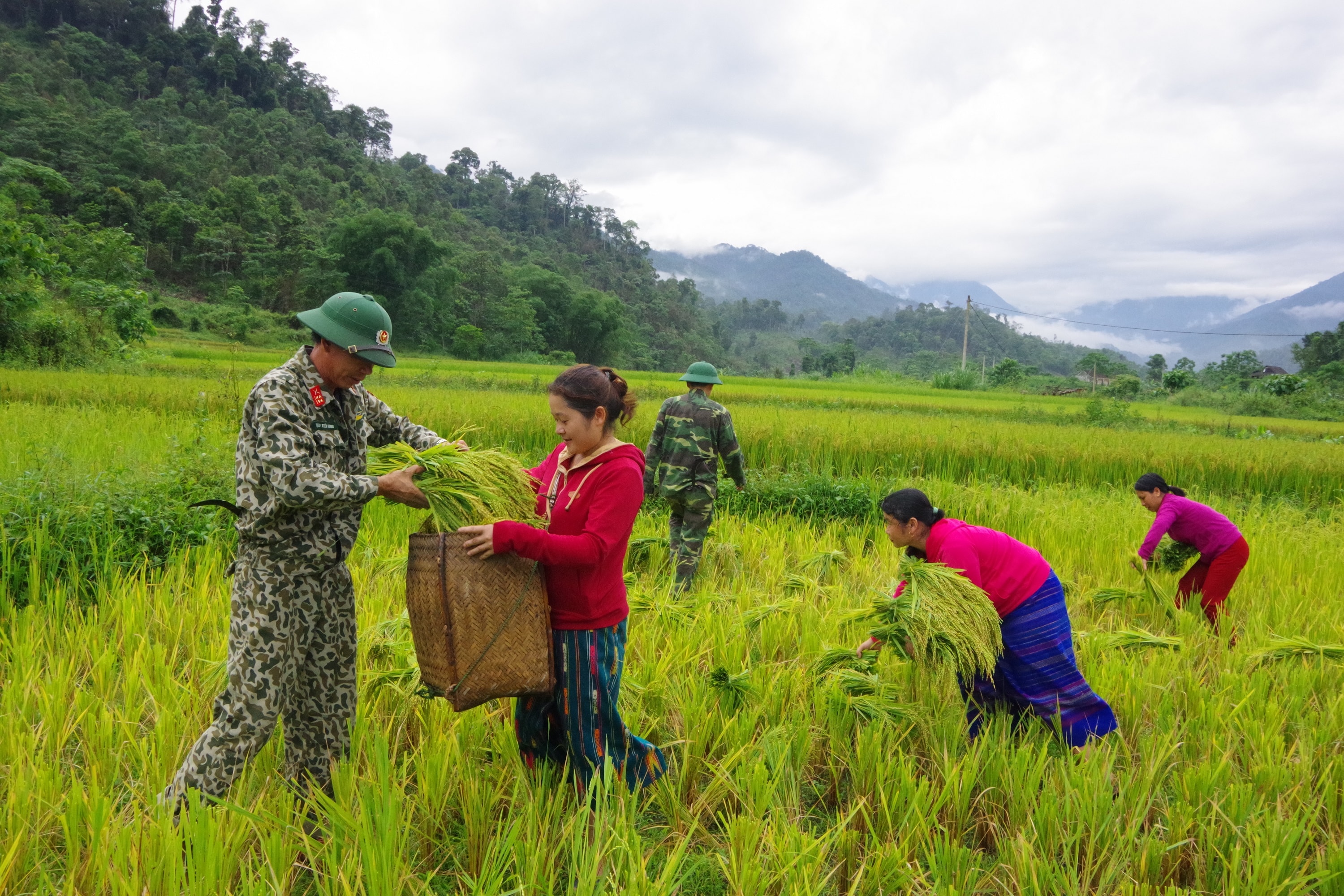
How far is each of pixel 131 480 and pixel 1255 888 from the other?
595 centimetres

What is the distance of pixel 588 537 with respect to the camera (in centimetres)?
211

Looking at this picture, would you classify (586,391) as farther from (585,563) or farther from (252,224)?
(252,224)

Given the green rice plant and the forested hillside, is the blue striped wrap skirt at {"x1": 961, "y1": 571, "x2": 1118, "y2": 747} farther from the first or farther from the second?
the forested hillside

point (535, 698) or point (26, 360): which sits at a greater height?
point (26, 360)

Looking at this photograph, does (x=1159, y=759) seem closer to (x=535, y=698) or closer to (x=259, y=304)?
(x=535, y=698)

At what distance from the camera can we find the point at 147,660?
10.1 feet

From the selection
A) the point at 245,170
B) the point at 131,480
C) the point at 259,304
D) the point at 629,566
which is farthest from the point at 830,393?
the point at 245,170

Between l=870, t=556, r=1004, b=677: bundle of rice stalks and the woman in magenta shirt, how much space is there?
17 centimetres

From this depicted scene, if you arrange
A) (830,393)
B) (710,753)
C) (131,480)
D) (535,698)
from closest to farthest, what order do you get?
1. (535,698)
2. (710,753)
3. (131,480)
4. (830,393)

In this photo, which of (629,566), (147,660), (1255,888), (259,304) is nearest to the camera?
(1255,888)

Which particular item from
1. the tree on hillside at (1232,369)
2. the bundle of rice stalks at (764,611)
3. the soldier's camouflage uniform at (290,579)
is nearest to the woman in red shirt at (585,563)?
the soldier's camouflage uniform at (290,579)

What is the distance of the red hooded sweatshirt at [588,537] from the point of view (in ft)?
6.81

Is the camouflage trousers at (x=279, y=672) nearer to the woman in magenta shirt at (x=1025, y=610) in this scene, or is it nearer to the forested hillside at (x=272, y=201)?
the woman in magenta shirt at (x=1025, y=610)

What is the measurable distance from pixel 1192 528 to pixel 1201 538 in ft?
0.25
